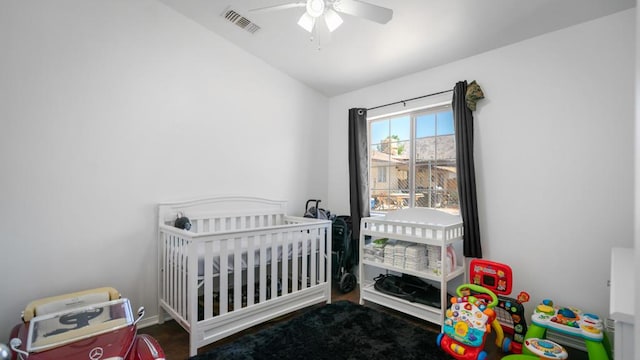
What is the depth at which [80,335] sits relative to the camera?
1.37 m

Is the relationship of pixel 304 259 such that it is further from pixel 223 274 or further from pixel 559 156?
pixel 559 156

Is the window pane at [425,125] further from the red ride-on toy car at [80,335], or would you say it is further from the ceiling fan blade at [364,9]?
the red ride-on toy car at [80,335]

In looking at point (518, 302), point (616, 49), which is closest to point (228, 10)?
point (616, 49)

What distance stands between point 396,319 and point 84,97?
10.0 feet

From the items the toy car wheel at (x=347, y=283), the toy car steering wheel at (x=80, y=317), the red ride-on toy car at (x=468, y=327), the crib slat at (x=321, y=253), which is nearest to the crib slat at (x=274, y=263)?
the crib slat at (x=321, y=253)

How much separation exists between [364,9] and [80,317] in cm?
241

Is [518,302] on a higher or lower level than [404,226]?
lower

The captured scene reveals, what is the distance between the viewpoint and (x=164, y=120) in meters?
2.40

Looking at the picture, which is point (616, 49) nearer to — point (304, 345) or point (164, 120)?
point (304, 345)

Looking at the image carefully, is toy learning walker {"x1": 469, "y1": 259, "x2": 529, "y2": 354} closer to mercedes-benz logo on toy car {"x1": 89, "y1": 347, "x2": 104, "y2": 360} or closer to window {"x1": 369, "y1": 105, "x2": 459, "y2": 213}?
window {"x1": 369, "y1": 105, "x2": 459, "y2": 213}

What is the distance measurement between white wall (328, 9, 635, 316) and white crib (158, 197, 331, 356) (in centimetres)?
166

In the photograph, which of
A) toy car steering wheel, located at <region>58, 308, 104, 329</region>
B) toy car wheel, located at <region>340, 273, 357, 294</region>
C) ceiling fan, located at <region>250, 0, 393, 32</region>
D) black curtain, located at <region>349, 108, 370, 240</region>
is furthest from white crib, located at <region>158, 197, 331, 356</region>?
ceiling fan, located at <region>250, 0, 393, 32</region>

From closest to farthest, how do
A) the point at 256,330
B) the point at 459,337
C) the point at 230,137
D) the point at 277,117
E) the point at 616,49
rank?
the point at 459,337, the point at 616,49, the point at 256,330, the point at 230,137, the point at 277,117

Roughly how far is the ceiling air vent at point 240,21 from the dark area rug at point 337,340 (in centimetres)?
265
